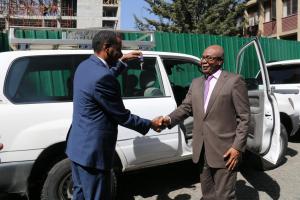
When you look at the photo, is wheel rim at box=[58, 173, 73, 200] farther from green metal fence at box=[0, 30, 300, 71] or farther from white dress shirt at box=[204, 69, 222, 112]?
green metal fence at box=[0, 30, 300, 71]

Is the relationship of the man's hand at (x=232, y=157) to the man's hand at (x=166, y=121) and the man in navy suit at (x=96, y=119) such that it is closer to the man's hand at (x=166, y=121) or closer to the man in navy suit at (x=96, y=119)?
the man's hand at (x=166, y=121)

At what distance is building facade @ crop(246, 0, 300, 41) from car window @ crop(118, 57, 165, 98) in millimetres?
26624

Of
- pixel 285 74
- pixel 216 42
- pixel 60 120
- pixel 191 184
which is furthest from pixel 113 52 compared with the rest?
pixel 216 42

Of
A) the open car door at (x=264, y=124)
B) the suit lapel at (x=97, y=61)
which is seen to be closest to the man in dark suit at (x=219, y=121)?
the suit lapel at (x=97, y=61)

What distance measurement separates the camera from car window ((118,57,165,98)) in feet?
16.3

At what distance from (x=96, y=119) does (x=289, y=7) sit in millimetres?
30429

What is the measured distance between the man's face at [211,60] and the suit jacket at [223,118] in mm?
96

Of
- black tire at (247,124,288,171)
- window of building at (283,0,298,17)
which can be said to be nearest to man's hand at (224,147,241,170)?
black tire at (247,124,288,171)

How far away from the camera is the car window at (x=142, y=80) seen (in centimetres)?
497

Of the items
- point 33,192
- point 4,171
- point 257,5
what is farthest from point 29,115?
point 257,5

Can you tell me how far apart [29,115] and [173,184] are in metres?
2.45

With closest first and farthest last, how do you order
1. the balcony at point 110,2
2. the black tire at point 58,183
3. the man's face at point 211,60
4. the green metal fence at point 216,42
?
the man's face at point 211,60 < the black tire at point 58,183 < the green metal fence at point 216,42 < the balcony at point 110,2

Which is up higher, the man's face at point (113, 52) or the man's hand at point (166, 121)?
the man's face at point (113, 52)

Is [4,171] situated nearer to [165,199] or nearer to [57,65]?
Answer: [57,65]
